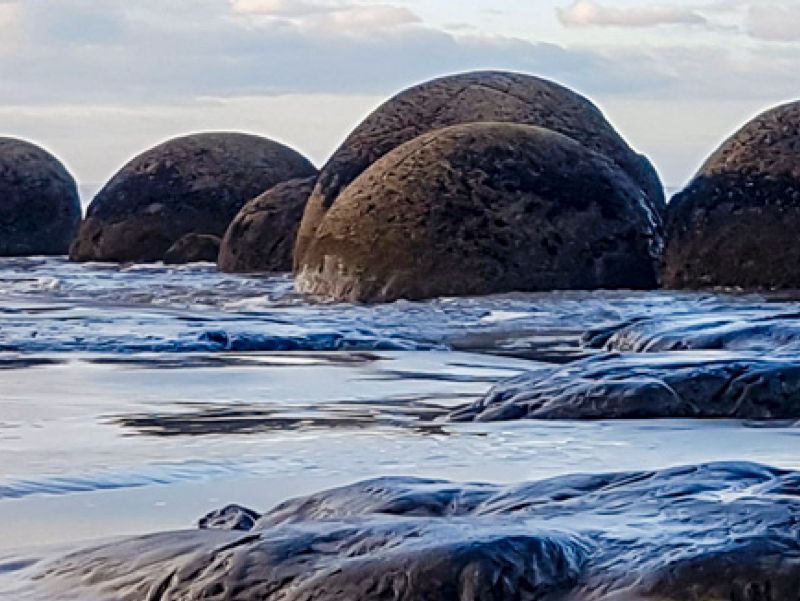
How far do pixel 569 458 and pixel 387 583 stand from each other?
214 centimetres

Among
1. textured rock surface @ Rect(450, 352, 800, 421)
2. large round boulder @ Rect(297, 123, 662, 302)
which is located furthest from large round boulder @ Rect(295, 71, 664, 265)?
textured rock surface @ Rect(450, 352, 800, 421)

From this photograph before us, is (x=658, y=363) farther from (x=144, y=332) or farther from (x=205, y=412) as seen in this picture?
(x=144, y=332)

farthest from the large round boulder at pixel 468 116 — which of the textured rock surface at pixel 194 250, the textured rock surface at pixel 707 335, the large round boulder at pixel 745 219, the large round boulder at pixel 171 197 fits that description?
the textured rock surface at pixel 707 335

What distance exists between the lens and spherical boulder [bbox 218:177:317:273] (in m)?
19.6

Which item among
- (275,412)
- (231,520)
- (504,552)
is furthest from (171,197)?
(504,552)

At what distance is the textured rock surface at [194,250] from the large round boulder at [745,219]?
7.89m

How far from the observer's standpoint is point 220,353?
886 centimetres

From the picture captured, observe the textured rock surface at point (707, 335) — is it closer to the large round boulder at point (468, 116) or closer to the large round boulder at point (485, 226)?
the large round boulder at point (485, 226)

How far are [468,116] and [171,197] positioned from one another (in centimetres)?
632

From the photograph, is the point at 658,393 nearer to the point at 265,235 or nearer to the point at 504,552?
the point at 504,552

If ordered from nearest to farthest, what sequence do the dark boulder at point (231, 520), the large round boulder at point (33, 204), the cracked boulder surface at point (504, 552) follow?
1. the cracked boulder surface at point (504, 552)
2. the dark boulder at point (231, 520)
3. the large round boulder at point (33, 204)

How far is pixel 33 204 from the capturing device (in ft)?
95.1

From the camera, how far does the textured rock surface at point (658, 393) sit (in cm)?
565

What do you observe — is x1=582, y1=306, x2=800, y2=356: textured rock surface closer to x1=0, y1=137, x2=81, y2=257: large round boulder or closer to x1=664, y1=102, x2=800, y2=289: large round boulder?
x1=664, y1=102, x2=800, y2=289: large round boulder
